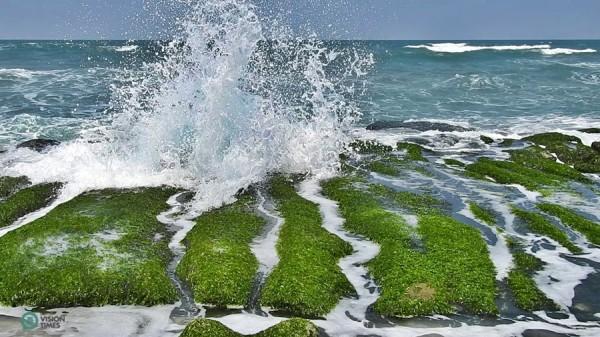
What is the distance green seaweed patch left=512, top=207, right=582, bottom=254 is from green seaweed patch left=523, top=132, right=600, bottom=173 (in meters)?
7.32

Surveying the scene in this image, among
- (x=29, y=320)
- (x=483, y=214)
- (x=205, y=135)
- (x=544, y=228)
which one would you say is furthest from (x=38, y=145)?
(x=544, y=228)

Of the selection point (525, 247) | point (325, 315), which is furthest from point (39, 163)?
point (525, 247)

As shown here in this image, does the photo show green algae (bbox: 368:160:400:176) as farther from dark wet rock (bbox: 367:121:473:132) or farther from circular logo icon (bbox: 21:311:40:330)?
circular logo icon (bbox: 21:311:40:330)

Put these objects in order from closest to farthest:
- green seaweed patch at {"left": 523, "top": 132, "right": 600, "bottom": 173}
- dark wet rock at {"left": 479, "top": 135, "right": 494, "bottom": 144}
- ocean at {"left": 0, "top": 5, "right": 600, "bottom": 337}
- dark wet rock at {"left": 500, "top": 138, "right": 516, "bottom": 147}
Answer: ocean at {"left": 0, "top": 5, "right": 600, "bottom": 337} → green seaweed patch at {"left": 523, "top": 132, "right": 600, "bottom": 173} → dark wet rock at {"left": 500, "top": 138, "right": 516, "bottom": 147} → dark wet rock at {"left": 479, "top": 135, "right": 494, "bottom": 144}

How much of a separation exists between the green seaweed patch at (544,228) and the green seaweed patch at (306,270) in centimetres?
424

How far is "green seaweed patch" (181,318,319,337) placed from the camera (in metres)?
7.64

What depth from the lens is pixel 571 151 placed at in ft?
69.3

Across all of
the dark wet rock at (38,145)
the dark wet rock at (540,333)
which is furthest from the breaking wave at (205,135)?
the dark wet rock at (540,333)

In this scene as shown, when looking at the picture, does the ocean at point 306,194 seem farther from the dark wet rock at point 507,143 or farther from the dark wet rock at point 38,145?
the dark wet rock at point 38,145

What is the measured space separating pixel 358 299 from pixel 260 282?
65.1 inches

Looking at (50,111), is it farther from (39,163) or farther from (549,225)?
(549,225)

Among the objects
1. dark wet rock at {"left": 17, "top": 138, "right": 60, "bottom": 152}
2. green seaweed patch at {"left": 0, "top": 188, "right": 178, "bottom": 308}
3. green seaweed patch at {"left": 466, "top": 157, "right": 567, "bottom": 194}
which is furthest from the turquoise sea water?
green seaweed patch at {"left": 0, "top": 188, "right": 178, "bottom": 308}

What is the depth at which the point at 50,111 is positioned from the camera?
33344 millimetres

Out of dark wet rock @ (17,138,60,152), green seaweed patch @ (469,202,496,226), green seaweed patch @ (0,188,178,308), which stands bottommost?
Answer: green seaweed patch @ (469,202,496,226)
